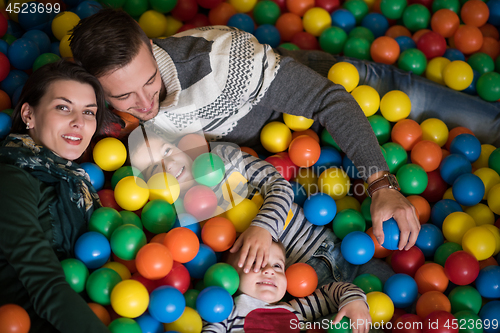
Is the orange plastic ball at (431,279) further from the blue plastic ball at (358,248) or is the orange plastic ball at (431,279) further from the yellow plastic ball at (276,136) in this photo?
the yellow plastic ball at (276,136)

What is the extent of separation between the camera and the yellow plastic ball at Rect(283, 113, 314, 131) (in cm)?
191

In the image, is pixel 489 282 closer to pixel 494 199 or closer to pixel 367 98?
pixel 494 199

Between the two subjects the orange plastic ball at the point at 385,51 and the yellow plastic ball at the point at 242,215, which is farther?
the orange plastic ball at the point at 385,51

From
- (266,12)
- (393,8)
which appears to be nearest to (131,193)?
(266,12)

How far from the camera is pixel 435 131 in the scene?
193 centimetres

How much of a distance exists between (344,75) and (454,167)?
2.05 ft

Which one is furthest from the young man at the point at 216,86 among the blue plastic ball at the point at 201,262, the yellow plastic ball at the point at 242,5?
the yellow plastic ball at the point at 242,5

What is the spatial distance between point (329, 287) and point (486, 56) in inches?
62.1

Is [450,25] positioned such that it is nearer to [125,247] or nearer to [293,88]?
[293,88]

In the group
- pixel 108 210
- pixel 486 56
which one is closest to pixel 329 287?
pixel 108 210

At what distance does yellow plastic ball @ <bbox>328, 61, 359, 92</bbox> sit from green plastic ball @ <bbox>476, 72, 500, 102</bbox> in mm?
587

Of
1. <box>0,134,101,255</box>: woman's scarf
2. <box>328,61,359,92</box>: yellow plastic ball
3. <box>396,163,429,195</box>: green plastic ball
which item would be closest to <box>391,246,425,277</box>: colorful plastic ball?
<box>396,163,429,195</box>: green plastic ball

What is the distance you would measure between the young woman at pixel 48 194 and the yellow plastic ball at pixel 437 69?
160cm

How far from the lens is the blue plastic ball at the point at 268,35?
7.93 ft
